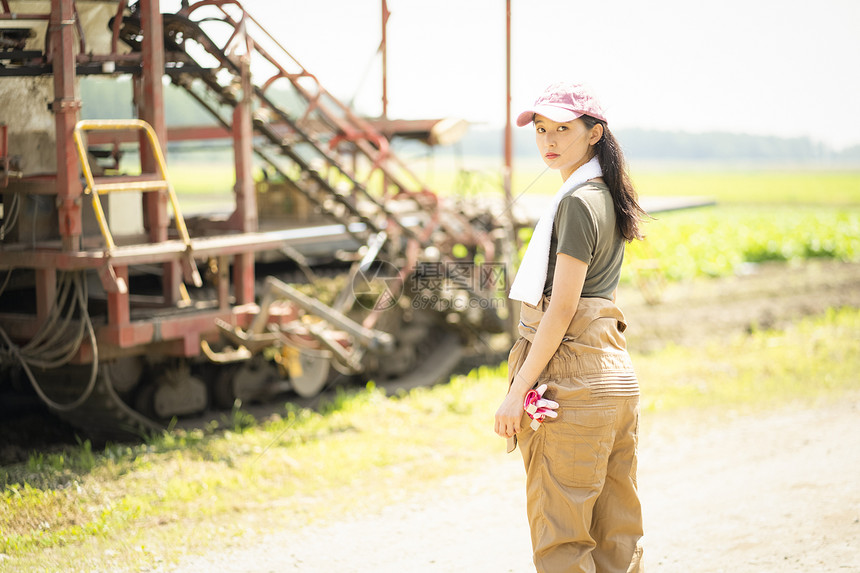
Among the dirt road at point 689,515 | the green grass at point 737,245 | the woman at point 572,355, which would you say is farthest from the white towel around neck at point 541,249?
the green grass at point 737,245

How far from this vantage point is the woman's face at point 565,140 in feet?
10.3

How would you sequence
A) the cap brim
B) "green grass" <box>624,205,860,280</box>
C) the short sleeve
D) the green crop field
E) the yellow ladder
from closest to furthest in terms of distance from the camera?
the short sleeve → the cap brim → the green crop field → the yellow ladder → "green grass" <box>624,205,860,280</box>

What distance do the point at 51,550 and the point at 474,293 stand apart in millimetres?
5460

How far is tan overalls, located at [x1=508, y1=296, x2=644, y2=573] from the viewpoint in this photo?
122 inches

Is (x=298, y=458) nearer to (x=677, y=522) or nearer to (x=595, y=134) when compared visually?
(x=677, y=522)

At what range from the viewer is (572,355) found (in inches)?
123

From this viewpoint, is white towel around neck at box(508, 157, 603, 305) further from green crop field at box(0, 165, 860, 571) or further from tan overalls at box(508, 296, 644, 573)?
green crop field at box(0, 165, 860, 571)

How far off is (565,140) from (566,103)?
140 millimetres

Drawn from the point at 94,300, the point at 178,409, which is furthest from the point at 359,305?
the point at 94,300

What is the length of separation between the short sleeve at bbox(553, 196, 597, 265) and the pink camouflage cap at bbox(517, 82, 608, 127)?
0.29 meters

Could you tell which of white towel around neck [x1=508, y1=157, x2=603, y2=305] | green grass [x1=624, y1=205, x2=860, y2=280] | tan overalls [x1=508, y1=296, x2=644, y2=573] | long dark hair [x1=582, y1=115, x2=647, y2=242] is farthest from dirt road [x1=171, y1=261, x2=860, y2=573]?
green grass [x1=624, y1=205, x2=860, y2=280]

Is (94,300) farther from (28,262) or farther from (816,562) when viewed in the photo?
(816,562)

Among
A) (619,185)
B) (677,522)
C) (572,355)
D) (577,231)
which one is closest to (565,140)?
(619,185)

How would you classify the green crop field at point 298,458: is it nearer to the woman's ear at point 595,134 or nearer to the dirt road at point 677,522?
→ the dirt road at point 677,522
